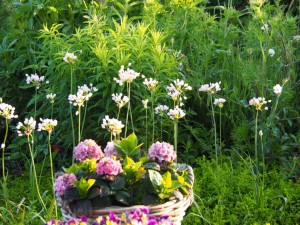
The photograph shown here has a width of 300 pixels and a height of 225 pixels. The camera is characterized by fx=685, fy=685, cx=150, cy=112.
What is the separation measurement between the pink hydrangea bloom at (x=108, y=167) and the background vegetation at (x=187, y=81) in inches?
39.4

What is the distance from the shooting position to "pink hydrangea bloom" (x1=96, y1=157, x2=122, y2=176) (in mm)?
3043

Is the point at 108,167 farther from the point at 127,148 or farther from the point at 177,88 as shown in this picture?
the point at 177,88

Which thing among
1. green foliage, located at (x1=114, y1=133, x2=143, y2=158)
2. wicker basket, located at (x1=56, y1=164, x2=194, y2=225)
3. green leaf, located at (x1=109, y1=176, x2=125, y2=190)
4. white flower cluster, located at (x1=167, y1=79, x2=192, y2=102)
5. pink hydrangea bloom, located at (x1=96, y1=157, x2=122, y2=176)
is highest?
white flower cluster, located at (x1=167, y1=79, x2=192, y2=102)

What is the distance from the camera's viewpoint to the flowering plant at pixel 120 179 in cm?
304

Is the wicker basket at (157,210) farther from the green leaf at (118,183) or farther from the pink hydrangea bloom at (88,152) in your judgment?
the pink hydrangea bloom at (88,152)

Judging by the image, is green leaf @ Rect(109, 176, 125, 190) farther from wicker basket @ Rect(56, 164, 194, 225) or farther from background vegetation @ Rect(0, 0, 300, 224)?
background vegetation @ Rect(0, 0, 300, 224)

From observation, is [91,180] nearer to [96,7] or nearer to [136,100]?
[136,100]

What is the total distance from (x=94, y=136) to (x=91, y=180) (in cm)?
188

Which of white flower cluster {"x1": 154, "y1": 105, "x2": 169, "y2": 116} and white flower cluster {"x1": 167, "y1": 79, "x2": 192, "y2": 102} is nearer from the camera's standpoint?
white flower cluster {"x1": 167, "y1": 79, "x2": 192, "y2": 102}

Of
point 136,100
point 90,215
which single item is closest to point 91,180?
point 90,215

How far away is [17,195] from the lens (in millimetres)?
4516

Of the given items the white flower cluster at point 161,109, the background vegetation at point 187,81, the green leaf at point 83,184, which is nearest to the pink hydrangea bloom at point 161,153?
the green leaf at point 83,184

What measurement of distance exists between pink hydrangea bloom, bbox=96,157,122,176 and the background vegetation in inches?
39.4

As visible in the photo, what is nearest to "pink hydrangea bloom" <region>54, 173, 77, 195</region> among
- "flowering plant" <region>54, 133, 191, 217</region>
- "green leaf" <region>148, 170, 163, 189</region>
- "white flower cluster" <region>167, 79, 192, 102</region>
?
"flowering plant" <region>54, 133, 191, 217</region>
